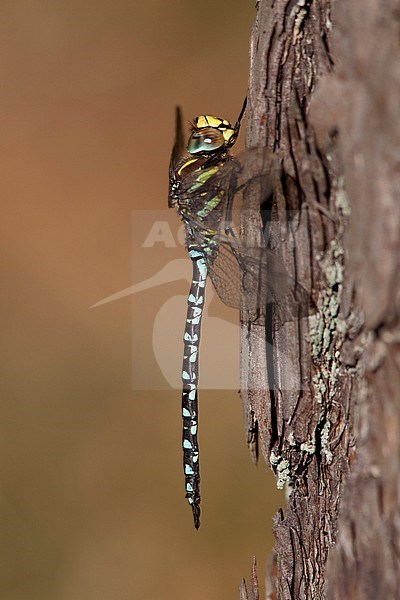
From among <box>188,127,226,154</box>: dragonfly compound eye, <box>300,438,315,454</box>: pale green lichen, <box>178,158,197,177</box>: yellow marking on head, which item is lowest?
<box>300,438,315,454</box>: pale green lichen

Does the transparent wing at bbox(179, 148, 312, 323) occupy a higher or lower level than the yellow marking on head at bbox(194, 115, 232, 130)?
lower

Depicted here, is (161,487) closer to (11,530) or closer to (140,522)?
(140,522)

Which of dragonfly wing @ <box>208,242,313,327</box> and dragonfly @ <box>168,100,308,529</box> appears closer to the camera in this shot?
dragonfly wing @ <box>208,242,313,327</box>

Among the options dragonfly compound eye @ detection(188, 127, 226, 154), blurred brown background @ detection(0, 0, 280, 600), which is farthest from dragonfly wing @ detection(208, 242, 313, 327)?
blurred brown background @ detection(0, 0, 280, 600)

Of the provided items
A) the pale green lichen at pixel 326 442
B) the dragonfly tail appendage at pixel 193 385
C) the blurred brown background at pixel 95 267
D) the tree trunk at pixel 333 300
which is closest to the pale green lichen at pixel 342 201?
the tree trunk at pixel 333 300

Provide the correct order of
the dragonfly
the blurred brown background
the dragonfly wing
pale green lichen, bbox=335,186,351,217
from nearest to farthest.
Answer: pale green lichen, bbox=335,186,351,217, the dragonfly wing, the dragonfly, the blurred brown background

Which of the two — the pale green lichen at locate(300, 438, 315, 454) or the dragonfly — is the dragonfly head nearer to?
the dragonfly

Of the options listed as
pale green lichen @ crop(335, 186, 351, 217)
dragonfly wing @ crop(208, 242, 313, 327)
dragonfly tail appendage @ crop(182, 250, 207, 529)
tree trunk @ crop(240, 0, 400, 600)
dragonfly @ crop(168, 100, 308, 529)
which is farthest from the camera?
dragonfly tail appendage @ crop(182, 250, 207, 529)

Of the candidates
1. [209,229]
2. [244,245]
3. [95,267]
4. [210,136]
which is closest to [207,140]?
[210,136]
